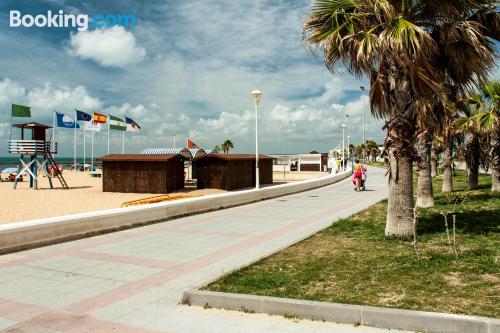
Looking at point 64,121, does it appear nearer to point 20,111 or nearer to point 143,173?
point 20,111

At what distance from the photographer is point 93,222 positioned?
1022 centimetres

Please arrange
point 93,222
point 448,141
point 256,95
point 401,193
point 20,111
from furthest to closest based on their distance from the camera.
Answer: point 20,111
point 256,95
point 448,141
point 93,222
point 401,193

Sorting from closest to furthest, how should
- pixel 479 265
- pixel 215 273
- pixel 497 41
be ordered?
pixel 479 265, pixel 215 273, pixel 497 41

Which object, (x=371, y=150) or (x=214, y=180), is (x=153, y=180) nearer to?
(x=214, y=180)

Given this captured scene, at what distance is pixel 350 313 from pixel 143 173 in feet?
69.2

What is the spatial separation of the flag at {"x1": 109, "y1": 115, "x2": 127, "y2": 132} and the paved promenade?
3089 centimetres

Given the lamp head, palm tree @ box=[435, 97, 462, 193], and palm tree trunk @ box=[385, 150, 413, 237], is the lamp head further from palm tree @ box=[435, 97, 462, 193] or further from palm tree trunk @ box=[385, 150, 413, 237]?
palm tree trunk @ box=[385, 150, 413, 237]

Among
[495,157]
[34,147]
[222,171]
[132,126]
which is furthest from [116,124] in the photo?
[495,157]

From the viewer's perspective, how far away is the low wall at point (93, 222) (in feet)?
28.0

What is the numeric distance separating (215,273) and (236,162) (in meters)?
18.5

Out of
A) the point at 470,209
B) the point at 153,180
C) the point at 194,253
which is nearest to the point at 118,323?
the point at 194,253

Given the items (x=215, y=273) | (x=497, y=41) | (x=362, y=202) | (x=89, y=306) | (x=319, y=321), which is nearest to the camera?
(x=319, y=321)

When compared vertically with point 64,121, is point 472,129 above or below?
below

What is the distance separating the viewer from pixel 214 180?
24.7m
